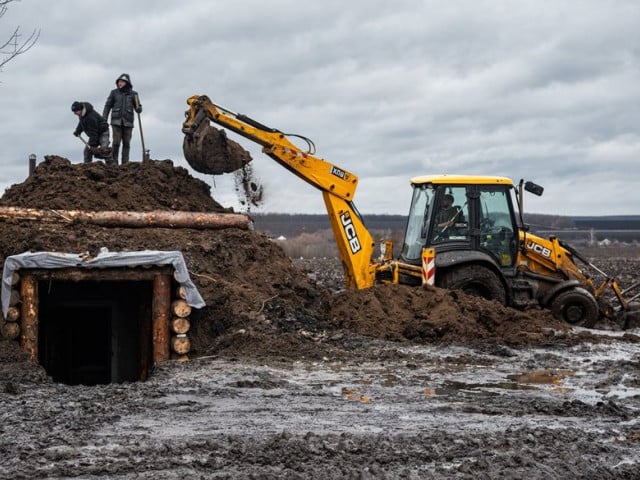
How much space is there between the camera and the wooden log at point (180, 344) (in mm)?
13969

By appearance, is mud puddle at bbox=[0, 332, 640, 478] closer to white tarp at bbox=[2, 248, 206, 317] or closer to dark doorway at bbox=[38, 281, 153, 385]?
white tarp at bbox=[2, 248, 206, 317]

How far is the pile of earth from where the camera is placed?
1444 cm

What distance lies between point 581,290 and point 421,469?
10.8 metres

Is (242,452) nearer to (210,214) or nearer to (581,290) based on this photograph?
(210,214)

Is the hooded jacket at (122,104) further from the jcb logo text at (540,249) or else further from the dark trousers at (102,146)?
the jcb logo text at (540,249)

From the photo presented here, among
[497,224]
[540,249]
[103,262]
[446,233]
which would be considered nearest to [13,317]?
[103,262]

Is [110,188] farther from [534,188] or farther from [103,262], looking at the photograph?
[534,188]

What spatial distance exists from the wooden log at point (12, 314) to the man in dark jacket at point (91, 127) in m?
5.53

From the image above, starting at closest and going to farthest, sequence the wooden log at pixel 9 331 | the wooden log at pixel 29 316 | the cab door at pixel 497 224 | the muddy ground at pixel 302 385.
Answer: the muddy ground at pixel 302 385 < the wooden log at pixel 9 331 < the wooden log at pixel 29 316 < the cab door at pixel 497 224

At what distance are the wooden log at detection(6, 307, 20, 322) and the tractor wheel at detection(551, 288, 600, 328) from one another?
894 cm

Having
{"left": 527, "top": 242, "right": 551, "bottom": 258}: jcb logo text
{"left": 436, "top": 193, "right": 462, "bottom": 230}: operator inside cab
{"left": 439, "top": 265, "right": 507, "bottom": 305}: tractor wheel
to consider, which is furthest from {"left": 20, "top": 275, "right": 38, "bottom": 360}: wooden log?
{"left": 527, "top": 242, "right": 551, "bottom": 258}: jcb logo text

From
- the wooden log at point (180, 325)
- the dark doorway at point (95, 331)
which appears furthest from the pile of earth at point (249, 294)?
the dark doorway at point (95, 331)

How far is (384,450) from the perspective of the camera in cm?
770

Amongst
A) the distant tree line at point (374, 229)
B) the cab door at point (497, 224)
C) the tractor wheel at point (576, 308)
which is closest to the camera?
the cab door at point (497, 224)
